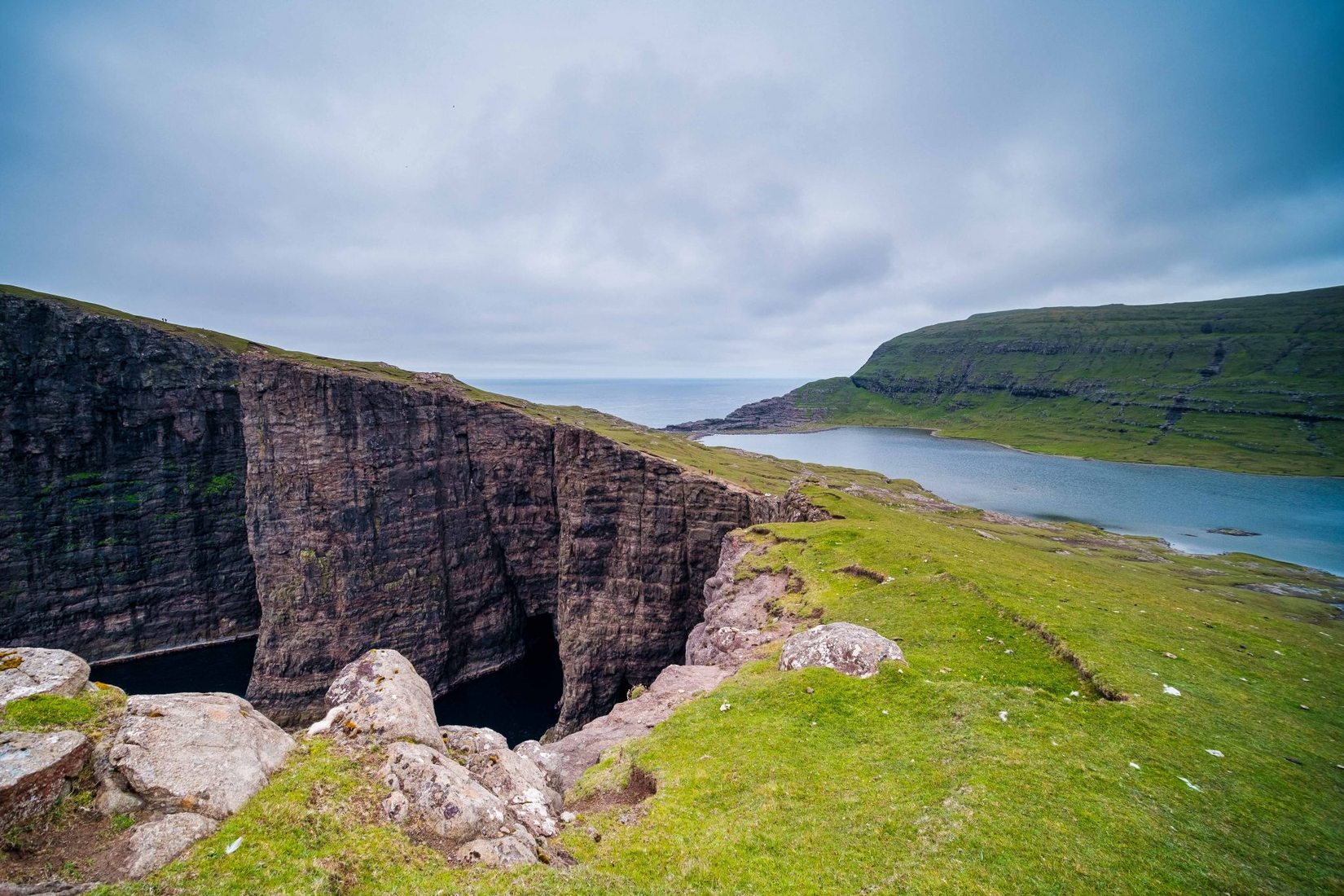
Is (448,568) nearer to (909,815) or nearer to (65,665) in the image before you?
(65,665)

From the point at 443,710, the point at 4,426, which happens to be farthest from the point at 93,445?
the point at 443,710

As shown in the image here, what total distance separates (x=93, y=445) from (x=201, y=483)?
11911 mm

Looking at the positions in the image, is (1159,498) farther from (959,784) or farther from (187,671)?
(187,671)

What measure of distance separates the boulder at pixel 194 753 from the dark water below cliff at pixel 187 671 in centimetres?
6755

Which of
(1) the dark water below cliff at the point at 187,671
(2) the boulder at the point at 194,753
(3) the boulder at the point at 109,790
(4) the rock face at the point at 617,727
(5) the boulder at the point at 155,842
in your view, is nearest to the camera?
(5) the boulder at the point at 155,842

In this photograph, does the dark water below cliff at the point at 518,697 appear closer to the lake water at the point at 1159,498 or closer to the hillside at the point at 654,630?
the hillside at the point at 654,630

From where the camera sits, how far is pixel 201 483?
68.7 meters

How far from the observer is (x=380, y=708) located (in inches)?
544

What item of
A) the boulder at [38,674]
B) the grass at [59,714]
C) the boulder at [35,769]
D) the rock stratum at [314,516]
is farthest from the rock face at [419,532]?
the boulder at [35,769]

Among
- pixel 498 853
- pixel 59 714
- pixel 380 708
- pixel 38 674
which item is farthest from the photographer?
pixel 380 708

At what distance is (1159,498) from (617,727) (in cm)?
16015

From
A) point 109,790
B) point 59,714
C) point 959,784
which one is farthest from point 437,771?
point 959,784

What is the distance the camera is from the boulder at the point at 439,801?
1072cm

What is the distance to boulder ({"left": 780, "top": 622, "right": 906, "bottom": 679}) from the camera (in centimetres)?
1894
